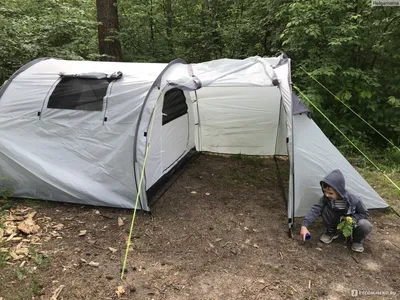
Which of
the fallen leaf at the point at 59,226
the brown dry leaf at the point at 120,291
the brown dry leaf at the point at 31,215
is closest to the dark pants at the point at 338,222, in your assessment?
the brown dry leaf at the point at 120,291

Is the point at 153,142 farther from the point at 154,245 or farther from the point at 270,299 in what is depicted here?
the point at 270,299

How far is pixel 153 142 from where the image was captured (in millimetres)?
4879

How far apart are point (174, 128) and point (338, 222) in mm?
3083

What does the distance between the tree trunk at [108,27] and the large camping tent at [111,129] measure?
335 centimetres

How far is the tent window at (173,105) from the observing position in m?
5.39

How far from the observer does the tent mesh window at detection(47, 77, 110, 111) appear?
15.2 feet

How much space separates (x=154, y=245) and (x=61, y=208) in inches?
63.9

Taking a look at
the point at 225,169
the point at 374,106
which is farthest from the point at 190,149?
the point at 374,106

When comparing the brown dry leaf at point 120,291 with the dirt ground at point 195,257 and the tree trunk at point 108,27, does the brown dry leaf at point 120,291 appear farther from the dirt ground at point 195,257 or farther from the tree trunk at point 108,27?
the tree trunk at point 108,27

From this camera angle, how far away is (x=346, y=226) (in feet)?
12.1

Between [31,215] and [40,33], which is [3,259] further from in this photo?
[40,33]

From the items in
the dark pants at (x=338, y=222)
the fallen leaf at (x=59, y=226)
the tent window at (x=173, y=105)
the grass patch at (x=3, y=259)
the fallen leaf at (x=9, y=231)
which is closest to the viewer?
the grass patch at (x=3, y=259)

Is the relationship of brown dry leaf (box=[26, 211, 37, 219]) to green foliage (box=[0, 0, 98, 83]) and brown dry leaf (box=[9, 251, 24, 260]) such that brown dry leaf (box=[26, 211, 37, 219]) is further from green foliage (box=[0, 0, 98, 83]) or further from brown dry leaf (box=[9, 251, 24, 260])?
green foliage (box=[0, 0, 98, 83])

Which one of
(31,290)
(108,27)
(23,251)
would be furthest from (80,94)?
(108,27)
